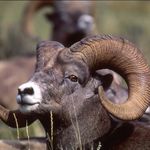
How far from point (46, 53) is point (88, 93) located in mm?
638

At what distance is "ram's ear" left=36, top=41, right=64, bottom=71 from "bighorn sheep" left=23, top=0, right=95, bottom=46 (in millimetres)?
7920

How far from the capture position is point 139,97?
33.1 feet

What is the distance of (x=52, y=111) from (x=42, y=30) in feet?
70.5

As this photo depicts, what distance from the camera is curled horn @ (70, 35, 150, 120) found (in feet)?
33.3

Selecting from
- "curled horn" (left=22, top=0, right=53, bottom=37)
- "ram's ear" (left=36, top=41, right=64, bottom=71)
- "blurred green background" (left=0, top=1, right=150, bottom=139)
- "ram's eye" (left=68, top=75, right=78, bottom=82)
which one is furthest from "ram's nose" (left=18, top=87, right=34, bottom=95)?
"curled horn" (left=22, top=0, right=53, bottom=37)

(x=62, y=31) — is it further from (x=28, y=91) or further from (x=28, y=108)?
(x=28, y=91)

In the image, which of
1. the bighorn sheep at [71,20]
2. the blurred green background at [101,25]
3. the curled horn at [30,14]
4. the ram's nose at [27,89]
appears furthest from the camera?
the blurred green background at [101,25]

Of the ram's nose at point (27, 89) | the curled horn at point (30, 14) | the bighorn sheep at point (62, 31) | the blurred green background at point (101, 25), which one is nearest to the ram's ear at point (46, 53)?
the ram's nose at point (27, 89)

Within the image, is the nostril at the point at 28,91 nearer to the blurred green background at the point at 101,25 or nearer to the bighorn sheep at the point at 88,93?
the bighorn sheep at the point at 88,93

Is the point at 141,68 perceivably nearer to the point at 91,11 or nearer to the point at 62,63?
the point at 62,63

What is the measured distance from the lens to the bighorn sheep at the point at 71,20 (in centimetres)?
1855

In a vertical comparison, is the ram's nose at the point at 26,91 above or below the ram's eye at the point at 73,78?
above

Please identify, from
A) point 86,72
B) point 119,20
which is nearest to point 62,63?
point 86,72

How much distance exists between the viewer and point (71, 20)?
1927 cm
